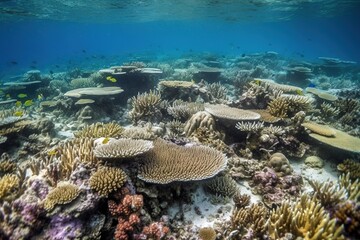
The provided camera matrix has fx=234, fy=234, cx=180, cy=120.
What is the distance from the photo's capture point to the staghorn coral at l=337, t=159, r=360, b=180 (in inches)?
236

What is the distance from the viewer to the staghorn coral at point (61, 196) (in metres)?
4.00

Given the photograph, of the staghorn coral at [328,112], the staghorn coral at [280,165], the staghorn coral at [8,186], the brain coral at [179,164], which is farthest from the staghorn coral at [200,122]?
the staghorn coral at [328,112]

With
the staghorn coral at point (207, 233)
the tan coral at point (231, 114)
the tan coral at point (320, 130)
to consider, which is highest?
the tan coral at point (231, 114)

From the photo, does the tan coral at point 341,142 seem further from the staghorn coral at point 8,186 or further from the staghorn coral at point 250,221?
the staghorn coral at point 8,186

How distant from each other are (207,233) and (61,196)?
2.71 meters

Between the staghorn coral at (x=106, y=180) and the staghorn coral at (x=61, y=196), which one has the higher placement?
the staghorn coral at (x=106, y=180)

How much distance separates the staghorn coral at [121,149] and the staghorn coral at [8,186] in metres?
1.74

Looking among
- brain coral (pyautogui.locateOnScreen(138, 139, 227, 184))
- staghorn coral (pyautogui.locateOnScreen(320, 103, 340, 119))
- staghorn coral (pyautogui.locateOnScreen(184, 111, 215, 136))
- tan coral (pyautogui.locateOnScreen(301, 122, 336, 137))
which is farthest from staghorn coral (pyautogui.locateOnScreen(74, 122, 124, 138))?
staghorn coral (pyautogui.locateOnScreen(320, 103, 340, 119))

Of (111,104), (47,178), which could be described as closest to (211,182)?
(47,178)

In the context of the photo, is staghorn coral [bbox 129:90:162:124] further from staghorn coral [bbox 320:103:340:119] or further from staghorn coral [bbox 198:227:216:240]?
staghorn coral [bbox 320:103:340:119]

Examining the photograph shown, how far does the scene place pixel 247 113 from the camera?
25.5ft

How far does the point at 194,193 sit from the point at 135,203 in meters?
1.65

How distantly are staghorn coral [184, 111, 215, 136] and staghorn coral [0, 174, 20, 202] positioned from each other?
477cm

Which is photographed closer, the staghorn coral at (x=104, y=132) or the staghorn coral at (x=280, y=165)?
the staghorn coral at (x=280, y=165)
